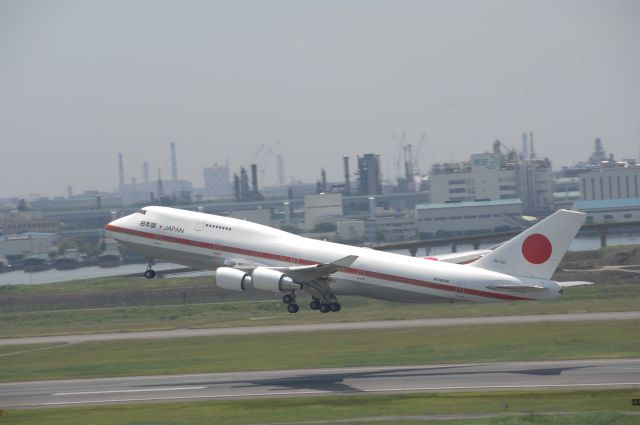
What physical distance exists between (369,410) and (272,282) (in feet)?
56.8

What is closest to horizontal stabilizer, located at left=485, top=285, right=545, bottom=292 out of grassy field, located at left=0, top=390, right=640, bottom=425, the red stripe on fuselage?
the red stripe on fuselage

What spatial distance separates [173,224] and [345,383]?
19.0m

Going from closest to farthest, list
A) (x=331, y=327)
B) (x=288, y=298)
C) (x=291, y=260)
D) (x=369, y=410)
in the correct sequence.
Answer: (x=369, y=410), (x=288, y=298), (x=291, y=260), (x=331, y=327)

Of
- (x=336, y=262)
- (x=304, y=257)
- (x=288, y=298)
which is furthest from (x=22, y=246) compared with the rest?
(x=336, y=262)

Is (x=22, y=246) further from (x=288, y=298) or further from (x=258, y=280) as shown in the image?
(x=258, y=280)

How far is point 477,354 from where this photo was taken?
220ft

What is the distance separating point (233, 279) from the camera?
66.2 meters

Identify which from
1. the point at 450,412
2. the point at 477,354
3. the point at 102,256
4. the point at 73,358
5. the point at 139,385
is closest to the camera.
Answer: the point at 450,412

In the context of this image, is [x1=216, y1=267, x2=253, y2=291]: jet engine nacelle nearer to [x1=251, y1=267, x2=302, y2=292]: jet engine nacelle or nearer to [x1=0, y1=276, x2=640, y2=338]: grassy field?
[x1=251, y1=267, x2=302, y2=292]: jet engine nacelle

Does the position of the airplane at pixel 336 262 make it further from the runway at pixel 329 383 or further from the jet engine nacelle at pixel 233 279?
the runway at pixel 329 383

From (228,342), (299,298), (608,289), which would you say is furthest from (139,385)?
(608,289)

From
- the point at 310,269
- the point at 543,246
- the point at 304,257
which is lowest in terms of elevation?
the point at 310,269

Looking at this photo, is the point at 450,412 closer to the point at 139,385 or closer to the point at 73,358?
the point at 139,385

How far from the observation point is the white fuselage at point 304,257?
6388 centimetres
